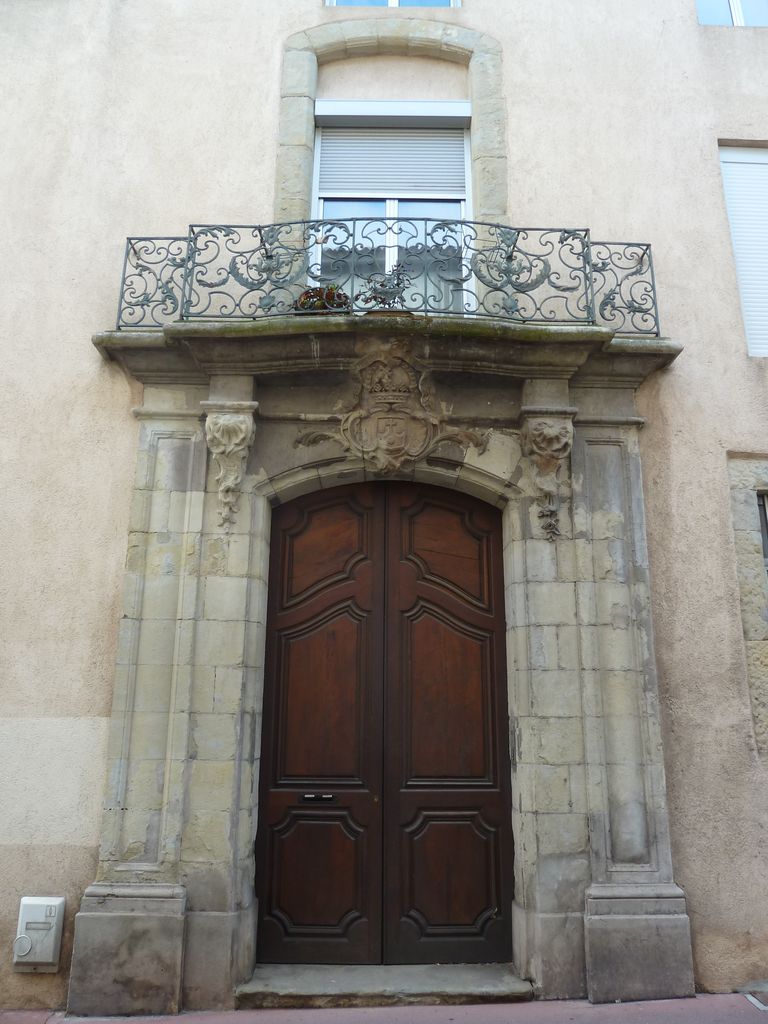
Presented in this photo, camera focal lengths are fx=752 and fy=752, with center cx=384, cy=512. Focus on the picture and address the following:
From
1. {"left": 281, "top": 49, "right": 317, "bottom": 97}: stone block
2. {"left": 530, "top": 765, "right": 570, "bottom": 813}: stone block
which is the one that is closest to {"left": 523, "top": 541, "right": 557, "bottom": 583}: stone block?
{"left": 530, "top": 765, "right": 570, "bottom": 813}: stone block

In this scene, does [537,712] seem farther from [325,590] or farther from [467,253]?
[467,253]

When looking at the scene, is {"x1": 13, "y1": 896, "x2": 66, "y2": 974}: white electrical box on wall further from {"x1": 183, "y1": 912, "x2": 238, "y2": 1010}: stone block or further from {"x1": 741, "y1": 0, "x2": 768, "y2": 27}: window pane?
{"x1": 741, "y1": 0, "x2": 768, "y2": 27}: window pane

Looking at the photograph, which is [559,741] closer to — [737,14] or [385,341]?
[385,341]

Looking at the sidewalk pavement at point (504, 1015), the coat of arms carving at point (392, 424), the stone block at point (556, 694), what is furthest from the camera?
the coat of arms carving at point (392, 424)

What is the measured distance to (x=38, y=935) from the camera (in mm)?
4273

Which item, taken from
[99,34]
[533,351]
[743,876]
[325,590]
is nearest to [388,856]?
[325,590]

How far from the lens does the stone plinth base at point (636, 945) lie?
418 cm

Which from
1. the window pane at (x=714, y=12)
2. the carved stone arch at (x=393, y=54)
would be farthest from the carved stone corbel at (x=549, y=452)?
the window pane at (x=714, y=12)

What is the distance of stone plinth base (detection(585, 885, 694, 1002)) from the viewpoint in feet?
13.7

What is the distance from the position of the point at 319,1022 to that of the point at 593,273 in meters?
4.96

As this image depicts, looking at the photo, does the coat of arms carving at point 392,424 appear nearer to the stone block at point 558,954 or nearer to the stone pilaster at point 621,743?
the stone pilaster at point 621,743

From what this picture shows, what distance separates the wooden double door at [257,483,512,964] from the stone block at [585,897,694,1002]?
1.97ft

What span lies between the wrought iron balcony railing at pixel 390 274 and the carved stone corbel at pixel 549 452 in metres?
0.71

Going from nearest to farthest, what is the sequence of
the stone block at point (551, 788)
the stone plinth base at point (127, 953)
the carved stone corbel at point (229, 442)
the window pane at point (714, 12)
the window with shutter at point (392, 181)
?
the stone plinth base at point (127, 953) < the stone block at point (551, 788) < the carved stone corbel at point (229, 442) < the window with shutter at point (392, 181) < the window pane at point (714, 12)
